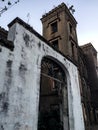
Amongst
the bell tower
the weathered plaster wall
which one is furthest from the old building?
the bell tower

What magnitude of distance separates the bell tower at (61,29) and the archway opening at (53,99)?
12.7ft

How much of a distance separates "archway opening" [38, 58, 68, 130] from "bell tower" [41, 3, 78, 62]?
3.86 meters

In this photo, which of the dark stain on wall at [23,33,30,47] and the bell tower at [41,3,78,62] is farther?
the bell tower at [41,3,78,62]

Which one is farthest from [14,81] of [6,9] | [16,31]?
[6,9]

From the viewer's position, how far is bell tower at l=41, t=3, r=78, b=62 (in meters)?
15.0

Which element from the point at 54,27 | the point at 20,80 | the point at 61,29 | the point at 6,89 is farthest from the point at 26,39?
the point at 54,27

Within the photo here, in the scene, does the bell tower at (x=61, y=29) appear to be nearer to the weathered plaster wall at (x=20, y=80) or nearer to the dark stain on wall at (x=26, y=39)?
the weathered plaster wall at (x=20, y=80)

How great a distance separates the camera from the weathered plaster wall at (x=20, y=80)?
17.2 feet

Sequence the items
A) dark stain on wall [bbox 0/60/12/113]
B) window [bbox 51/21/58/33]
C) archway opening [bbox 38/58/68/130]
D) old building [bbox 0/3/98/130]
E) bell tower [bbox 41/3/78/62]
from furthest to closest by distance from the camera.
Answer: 1. window [bbox 51/21/58/33]
2. bell tower [bbox 41/3/78/62]
3. archway opening [bbox 38/58/68/130]
4. old building [bbox 0/3/98/130]
5. dark stain on wall [bbox 0/60/12/113]

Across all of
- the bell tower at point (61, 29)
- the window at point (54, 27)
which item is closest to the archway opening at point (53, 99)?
the bell tower at point (61, 29)

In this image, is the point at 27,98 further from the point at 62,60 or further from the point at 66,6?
the point at 66,6

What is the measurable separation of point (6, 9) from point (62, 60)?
5406mm

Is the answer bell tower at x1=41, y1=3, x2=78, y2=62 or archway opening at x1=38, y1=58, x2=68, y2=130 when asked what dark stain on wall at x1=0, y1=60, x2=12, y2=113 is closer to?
archway opening at x1=38, y1=58, x2=68, y2=130

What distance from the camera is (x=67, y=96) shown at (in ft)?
31.8
